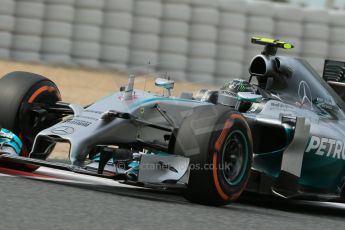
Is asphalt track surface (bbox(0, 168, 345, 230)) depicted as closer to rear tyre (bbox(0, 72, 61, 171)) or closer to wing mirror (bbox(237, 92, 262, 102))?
rear tyre (bbox(0, 72, 61, 171))

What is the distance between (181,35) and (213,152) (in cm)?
939

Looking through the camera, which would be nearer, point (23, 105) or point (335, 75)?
point (23, 105)

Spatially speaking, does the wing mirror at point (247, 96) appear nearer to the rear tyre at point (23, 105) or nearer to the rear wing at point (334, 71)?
the rear wing at point (334, 71)

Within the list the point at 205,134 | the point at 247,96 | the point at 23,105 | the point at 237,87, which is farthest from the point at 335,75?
the point at 23,105

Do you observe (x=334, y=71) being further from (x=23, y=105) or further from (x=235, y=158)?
(x=23, y=105)

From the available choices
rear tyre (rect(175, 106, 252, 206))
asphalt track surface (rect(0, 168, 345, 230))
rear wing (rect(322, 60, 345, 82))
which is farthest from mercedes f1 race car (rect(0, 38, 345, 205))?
rear wing (rect(322, 60, 345, 82))

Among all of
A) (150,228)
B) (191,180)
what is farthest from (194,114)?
(150,228)

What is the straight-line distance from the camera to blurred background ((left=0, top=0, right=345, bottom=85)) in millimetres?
15062

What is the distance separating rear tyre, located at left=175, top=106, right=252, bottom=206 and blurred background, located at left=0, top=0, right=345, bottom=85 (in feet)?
29.3

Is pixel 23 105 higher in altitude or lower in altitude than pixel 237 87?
lower

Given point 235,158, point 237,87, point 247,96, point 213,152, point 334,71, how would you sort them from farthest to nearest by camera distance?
1. point 334,71
2. point 237,87
3. point 247,96
4. point 235,158
5. point 213,152

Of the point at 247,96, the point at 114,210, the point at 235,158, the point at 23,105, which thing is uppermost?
the point at 247,96

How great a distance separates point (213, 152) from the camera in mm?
5957

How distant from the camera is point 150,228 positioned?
191 inches
